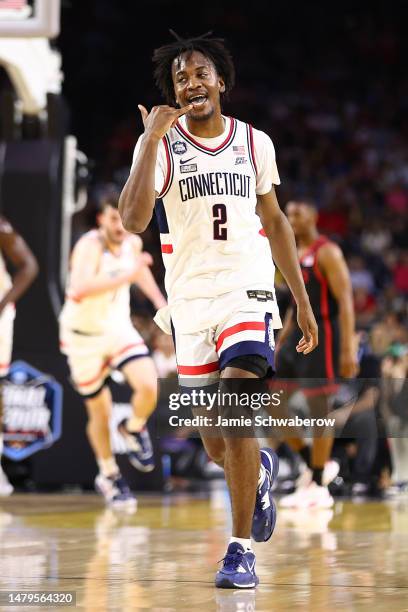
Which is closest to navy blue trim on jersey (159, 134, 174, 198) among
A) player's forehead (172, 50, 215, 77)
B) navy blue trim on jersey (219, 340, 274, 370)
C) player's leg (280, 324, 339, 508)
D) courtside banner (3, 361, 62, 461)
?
player's forehead (172, 50, 215, 77)

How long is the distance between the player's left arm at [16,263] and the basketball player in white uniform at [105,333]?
35 centimetres

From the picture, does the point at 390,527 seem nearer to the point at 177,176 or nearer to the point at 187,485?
the point at 177,176

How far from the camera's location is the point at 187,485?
36.0ft

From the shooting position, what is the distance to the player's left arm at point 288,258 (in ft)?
15.9

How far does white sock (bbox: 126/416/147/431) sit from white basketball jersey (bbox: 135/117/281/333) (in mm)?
4585

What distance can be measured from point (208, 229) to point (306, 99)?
1612 cm

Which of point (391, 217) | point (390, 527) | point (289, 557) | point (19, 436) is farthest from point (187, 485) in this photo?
point (391, 217)

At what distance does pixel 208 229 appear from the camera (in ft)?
15.4

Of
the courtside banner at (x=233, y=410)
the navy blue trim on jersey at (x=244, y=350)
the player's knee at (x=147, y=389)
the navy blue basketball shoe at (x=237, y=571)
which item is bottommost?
the navy blue basketball shoe at (x=237, y=571)

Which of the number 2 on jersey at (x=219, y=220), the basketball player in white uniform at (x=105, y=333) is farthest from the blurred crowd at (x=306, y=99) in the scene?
the number 2 on jersey at (x=219, y=220)

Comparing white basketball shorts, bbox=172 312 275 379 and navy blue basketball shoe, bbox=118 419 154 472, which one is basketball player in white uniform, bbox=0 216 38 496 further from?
white basketball shorts, bbox=172 312 275 379

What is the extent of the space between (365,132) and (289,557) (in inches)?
588

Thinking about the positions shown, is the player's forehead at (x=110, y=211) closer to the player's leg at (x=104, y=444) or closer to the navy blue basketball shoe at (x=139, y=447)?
the player's leg at (x=104, y=444)

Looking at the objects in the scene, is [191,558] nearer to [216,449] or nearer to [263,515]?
[263,515]
